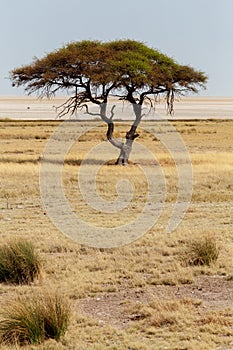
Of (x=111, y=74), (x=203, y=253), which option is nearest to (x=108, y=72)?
(x=111, y=74)

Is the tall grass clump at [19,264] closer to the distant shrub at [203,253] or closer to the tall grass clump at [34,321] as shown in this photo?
the tall grass clump at [34,321]

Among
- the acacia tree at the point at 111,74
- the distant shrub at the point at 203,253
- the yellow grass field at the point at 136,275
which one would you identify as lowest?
the yellow grass field at the point at 136,275

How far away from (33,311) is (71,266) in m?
3.08

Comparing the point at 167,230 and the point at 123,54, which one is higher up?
the point at 123,54

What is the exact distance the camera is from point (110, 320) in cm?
763

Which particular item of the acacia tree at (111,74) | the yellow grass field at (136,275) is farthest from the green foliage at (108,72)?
the yellow grass field at (136,275)

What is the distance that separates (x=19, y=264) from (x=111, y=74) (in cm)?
1743

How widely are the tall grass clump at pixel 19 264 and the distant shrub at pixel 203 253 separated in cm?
247

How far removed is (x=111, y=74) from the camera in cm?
2606

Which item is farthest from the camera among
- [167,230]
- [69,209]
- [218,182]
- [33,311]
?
[218,182]

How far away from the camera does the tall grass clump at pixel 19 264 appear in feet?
30.7

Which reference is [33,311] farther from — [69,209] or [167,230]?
[69,209]

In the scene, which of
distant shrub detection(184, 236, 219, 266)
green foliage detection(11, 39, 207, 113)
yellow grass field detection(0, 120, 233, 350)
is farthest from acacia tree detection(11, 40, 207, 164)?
distant shrub detection(184, 236, 219, 266)

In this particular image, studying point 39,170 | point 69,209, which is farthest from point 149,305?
point 39,170
